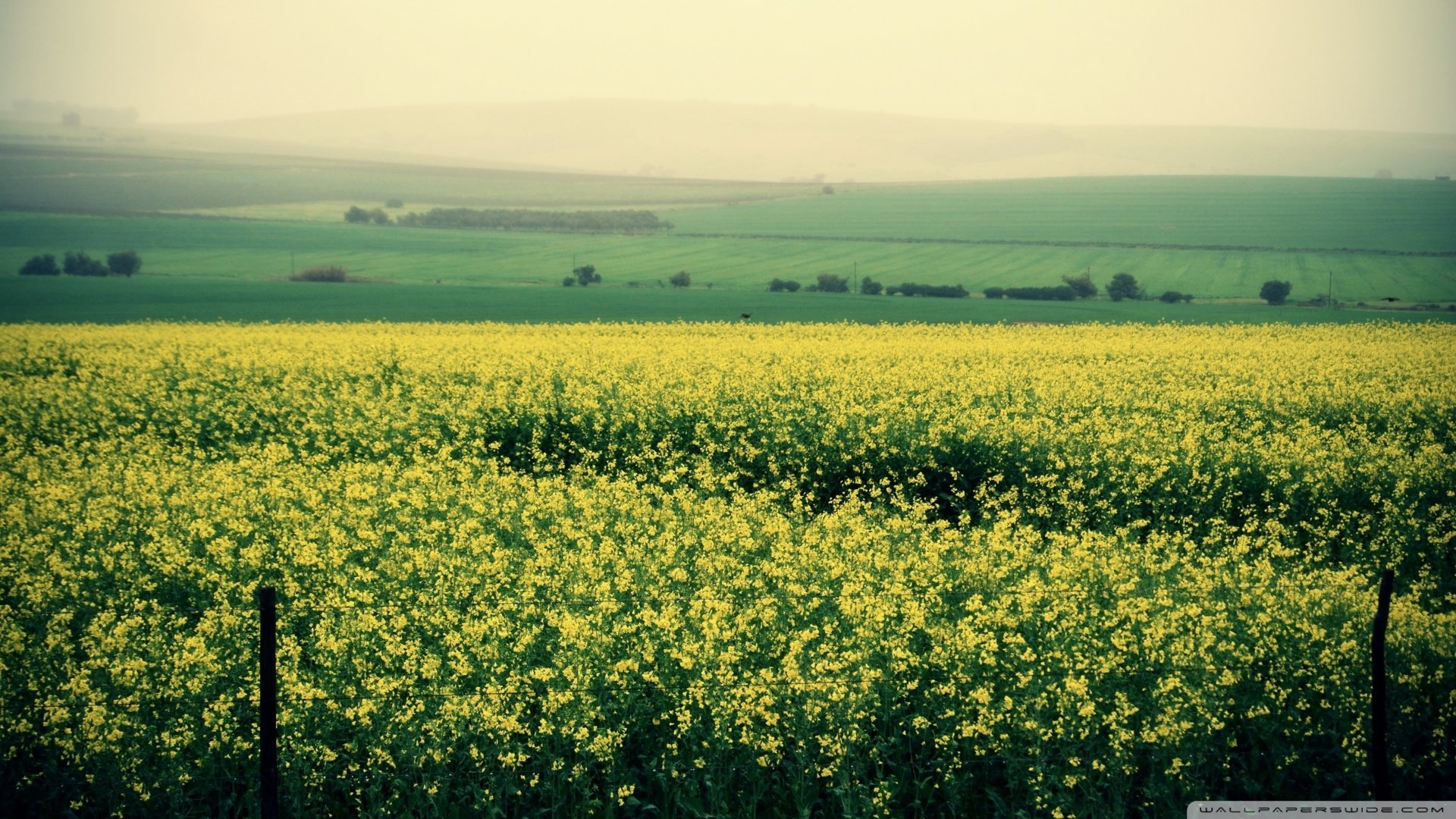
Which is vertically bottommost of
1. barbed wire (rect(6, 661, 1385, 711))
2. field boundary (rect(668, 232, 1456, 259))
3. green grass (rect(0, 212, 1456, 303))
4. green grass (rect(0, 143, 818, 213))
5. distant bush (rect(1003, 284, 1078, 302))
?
barbed wire (rect(6, 661, 1385, 711))

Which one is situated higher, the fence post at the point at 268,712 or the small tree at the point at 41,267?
the small tree at the point at 41,267

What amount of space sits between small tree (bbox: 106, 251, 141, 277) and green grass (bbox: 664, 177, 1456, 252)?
53.0 meters

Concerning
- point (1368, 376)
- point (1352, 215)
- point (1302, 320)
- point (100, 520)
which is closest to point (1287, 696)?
point (100, 520)

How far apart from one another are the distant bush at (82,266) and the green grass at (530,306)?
412 centimetres

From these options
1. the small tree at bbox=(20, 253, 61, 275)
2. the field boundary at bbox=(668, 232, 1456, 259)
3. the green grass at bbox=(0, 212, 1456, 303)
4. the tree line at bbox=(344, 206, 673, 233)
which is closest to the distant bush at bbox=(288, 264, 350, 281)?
the green grass at bbox=(0, 212, 1456, 303)

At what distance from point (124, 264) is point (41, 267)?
4.51 m

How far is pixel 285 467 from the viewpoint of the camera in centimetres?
1212

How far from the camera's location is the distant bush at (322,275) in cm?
6347

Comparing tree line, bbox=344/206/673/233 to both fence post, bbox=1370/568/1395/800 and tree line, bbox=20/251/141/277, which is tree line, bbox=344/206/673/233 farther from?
Result: fence post, bbox=1370/568/1395/800

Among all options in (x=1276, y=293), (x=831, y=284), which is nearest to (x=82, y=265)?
(x=831, y=284)

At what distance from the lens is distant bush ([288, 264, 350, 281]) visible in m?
63.5

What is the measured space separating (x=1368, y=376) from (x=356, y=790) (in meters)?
20.2

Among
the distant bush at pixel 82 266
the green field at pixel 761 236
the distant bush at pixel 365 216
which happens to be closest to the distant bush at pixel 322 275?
the green field at pixel 761 236

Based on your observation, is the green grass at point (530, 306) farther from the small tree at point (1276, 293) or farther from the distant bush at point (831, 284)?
the small tree at point (1276, 293)
